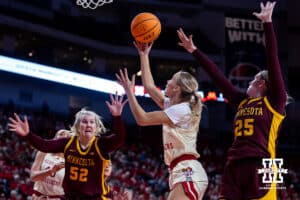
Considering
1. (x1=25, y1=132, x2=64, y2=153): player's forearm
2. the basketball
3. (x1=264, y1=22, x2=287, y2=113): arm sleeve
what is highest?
the basketball

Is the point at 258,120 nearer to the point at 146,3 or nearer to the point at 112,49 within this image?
the point at 112,49

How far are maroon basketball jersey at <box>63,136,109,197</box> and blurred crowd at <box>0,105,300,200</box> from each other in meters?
7.38

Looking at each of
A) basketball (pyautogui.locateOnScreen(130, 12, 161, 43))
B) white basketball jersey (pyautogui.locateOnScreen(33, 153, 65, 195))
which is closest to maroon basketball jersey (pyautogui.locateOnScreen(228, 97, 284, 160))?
basketball (pyautogui.locateOnScreen(130, 12, 161, 43))

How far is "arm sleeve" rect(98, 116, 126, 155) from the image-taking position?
4.88 metres

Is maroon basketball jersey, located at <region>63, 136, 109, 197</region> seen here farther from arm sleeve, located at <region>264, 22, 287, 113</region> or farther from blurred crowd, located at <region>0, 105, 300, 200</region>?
blurred crowd, located at <region>0, 105, 300, 200</region>

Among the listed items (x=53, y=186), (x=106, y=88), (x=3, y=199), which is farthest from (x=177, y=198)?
(x=106, y=88)

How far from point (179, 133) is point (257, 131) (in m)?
0.76

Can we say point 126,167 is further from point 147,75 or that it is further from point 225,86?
point 225,86

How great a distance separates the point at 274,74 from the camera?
4168 millimetres

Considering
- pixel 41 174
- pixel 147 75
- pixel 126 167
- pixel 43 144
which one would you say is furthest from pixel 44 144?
pixel 126 167

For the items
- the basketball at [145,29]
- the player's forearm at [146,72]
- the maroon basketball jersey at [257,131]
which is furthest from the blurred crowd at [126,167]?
the maroon basketball jersey at [257,131]

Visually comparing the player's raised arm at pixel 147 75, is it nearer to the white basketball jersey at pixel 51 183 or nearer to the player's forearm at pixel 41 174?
the player's forearm at pixel 41 174

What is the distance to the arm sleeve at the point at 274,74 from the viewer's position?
4.17 meters

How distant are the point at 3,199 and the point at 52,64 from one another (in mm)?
9285
